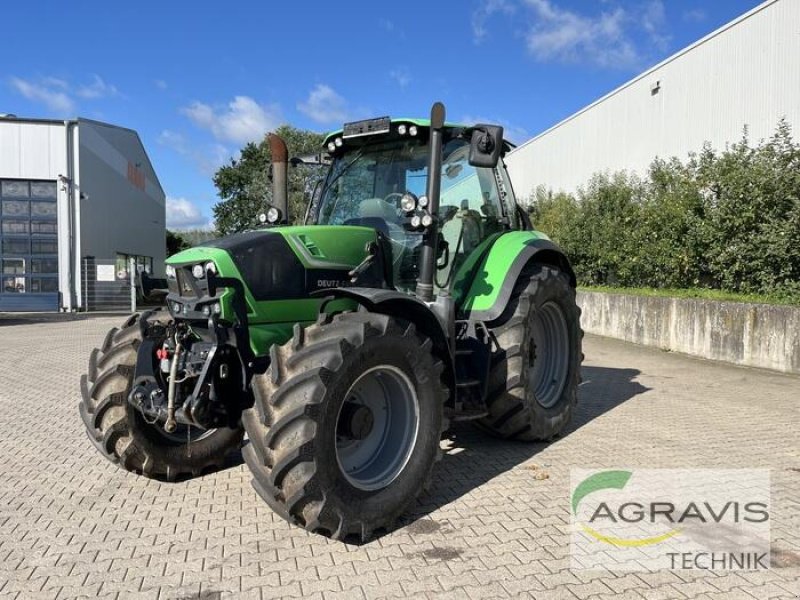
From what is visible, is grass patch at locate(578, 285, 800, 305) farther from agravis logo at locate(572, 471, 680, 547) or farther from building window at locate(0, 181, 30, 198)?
building window at locate(0, 181, 30, 198)

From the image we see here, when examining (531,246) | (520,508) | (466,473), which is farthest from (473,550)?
(531,246)

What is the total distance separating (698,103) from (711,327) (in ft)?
29.0

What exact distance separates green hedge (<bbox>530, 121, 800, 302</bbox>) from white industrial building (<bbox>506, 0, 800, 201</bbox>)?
0.82m

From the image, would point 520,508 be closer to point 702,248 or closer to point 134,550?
point 134,550

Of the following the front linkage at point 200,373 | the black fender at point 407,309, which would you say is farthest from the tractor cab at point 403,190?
the front linkage at point 200,373

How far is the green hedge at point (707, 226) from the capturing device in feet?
38.1

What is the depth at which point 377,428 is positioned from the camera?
4148 mm

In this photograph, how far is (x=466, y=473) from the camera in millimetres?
4922

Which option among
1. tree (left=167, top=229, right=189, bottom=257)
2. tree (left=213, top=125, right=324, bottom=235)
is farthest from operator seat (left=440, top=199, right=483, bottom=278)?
tree (left=167, top=229, right=189, bottom=257)

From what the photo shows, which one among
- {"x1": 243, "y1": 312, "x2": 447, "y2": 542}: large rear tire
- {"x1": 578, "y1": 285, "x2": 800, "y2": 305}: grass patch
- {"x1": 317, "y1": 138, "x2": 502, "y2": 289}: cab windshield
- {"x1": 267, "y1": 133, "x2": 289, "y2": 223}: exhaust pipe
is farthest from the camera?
{"x1": 578, "y1": 285, "x2": 800, "y2": 305}: grass patch

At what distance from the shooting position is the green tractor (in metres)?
3.50

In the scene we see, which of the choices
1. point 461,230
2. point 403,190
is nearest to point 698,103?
point 461,230

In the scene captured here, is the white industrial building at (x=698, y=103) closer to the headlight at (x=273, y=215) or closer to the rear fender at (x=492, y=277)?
the rear fender at (x=492, y=277)

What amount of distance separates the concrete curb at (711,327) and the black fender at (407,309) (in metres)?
7.68
